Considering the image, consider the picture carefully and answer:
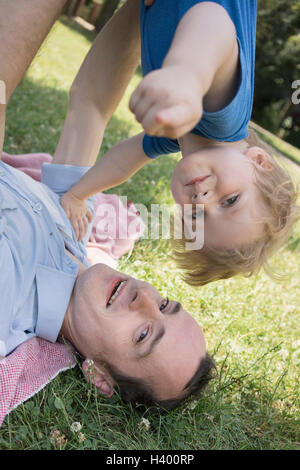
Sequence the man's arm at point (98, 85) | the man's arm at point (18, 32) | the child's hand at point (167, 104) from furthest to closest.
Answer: the man's arm at point (98, 85), the man's arm at point (18, 32), the child's hand at point (167, 104)

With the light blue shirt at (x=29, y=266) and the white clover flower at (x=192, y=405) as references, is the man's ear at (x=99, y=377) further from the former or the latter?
the white clover flower at (x=192, y=405)

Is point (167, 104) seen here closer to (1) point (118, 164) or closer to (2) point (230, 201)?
(2) point (230, 201)

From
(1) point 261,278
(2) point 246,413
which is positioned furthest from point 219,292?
(2) point 246,413

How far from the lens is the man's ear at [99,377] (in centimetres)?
227

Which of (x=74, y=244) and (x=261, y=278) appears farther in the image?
(x=261, y=278)

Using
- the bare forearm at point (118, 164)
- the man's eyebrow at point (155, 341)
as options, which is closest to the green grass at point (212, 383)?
the man's eyebrow at point (155, 341)

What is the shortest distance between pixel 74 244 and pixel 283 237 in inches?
49.9

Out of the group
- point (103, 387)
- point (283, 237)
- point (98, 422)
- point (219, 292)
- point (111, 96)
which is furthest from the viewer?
point (219, 292)

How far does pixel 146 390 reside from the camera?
2277 mm

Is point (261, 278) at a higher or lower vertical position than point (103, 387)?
lower

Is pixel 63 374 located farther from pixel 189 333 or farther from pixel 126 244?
pixel 126 244

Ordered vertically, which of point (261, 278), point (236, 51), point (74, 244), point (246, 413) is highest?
point (236, 51)

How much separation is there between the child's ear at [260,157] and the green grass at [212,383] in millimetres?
994

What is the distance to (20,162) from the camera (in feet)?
12.7
